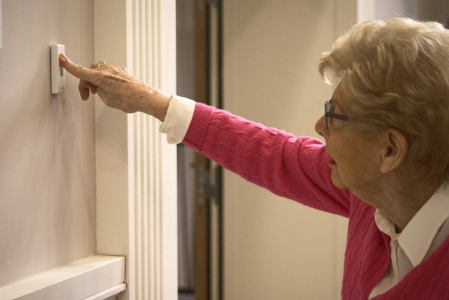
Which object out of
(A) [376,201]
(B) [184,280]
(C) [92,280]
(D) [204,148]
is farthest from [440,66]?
(B) [184,280]

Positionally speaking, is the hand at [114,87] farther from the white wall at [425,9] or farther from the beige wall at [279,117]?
the white wall at [425,9]

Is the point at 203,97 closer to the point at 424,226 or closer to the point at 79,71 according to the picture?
the point at 79,71

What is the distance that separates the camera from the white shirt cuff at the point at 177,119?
4.14 feet

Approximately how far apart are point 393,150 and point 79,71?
703mm

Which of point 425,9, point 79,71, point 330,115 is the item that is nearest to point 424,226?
point 330,115

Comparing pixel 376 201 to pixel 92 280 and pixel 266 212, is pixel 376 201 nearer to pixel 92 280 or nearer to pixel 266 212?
pixel 92 280

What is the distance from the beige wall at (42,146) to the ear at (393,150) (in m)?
0.71

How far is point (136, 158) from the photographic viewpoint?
132cm

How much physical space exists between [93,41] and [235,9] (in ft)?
4.10

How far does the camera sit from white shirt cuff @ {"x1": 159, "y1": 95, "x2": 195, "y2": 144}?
4.14 ft

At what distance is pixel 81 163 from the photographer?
1.25 metres

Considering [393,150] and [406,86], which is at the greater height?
[406,86]

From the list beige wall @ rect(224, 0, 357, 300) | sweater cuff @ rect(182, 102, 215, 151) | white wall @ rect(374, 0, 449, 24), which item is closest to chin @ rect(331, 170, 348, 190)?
sweater cuff @ rect(182, 102, 215, 151)

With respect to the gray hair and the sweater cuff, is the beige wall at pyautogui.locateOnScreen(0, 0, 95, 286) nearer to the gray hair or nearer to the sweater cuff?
the sweater cuff
